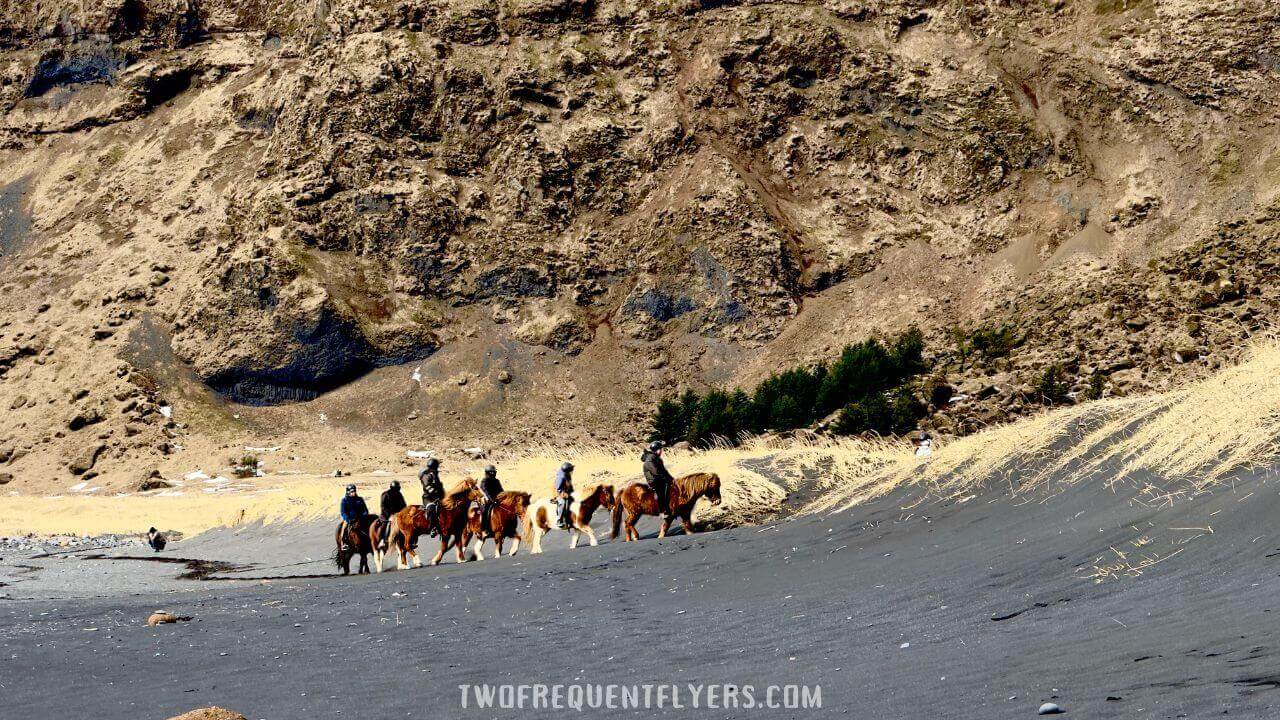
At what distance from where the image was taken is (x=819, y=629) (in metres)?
10.5

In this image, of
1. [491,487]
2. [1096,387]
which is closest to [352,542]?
[491,487]

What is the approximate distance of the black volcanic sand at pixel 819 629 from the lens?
7.32 meters

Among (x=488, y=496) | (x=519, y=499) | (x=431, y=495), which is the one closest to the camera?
Answer: (x=488, y=496)

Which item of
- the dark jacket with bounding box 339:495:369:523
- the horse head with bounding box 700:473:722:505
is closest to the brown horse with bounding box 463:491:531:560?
the dark jacket with bounding box 339:495:369:523

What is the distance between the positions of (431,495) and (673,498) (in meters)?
4.84

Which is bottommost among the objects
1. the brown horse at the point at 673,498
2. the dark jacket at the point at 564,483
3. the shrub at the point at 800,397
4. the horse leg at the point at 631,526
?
the horse leg at the point at 631,526

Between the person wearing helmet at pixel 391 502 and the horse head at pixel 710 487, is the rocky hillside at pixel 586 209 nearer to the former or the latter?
the horse head at pixel 710 487

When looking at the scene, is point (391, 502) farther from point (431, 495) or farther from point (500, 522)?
point (500, 522)

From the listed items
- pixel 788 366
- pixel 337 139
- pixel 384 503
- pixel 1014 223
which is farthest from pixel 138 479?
pixel 1014 223

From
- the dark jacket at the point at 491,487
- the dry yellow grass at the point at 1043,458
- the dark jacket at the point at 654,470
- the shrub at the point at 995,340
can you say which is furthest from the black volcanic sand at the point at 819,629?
the shrub at the point at 995,340

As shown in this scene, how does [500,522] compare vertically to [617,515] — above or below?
above

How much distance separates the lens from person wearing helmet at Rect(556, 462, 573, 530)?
866 inches

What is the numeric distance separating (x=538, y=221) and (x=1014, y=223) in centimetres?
2768

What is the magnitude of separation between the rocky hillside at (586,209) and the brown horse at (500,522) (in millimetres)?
36637
